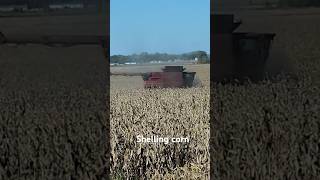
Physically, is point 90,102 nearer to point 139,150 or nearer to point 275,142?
point 139,150

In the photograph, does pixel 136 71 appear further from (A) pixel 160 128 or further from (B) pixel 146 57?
(A) pixel 160 128

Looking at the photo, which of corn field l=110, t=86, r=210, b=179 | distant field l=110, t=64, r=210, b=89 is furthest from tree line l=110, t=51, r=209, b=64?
corn field l=110, t=86, r=210, b=179

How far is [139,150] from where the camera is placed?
9.78 ft

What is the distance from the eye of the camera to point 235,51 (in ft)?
9.78

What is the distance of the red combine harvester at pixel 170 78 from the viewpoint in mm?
2973

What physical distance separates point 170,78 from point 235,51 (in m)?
0.34

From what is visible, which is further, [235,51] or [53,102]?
[53,102]

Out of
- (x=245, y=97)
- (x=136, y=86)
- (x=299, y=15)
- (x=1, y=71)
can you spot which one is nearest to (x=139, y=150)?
(x=136, y=86)

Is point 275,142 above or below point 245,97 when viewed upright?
below

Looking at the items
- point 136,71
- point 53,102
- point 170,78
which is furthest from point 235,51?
point 53,102

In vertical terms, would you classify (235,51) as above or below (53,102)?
above

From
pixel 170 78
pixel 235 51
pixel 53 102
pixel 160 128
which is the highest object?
pixel 235 51

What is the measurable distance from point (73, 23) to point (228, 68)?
78cm

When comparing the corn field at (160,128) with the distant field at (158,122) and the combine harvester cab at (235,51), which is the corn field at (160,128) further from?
the combine harvester cab at (235,51)
